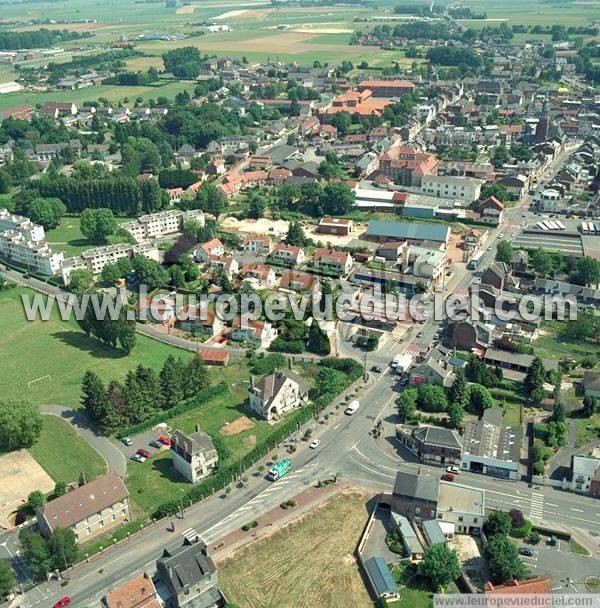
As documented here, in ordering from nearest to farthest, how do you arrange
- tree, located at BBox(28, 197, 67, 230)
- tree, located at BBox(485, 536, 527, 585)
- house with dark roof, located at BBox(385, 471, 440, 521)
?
tree, located at BBox(485, 536, 527, 585), house with dark roof, located at BBox(385, 471, 440, 521), tree, located at BBox(28, 197, 67, 230)

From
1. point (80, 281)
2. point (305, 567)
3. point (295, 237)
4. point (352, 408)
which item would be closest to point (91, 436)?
point (352, 408)

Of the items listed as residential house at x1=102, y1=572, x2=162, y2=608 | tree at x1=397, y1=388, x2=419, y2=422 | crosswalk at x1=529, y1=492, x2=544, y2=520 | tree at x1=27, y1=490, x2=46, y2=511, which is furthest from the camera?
tree at x1=397, y1=388, x2=419, y2=422

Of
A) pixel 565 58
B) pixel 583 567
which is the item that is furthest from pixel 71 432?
pixel 565 58

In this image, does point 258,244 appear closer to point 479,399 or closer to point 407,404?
point 407,404

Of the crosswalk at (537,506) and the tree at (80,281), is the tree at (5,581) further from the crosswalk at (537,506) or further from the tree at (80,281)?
the tree at (80,281)

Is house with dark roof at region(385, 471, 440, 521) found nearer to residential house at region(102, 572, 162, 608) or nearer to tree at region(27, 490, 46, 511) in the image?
residential house at region(102, 572, 162, 608)

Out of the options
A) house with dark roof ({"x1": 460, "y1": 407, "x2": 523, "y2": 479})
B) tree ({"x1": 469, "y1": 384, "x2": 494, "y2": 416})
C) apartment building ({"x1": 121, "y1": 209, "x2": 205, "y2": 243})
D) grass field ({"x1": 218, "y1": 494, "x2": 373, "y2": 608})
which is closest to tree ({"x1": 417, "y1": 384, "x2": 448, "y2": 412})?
tree ({"x1": 469, "y1": 384, "x2": 494, "y2": 416})

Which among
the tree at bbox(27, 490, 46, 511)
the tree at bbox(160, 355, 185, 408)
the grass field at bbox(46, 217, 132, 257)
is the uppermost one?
the grass field at bbox(46, 217, 132, 257)
